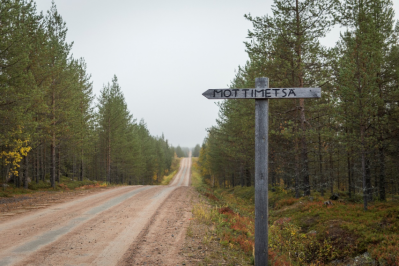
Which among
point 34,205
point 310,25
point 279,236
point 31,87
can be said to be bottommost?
point 279,236

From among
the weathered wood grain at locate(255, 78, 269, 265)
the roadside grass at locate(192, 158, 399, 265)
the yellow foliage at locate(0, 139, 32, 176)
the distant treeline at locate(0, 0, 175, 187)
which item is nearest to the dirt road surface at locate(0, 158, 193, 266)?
the roadside grass at locate(192, 158, 399, 265)

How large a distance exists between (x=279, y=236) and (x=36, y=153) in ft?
78.1

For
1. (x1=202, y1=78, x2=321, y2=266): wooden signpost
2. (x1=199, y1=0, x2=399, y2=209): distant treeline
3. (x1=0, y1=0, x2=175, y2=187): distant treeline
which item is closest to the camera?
(x1=202, y1=78, x2=321, y2=266): wooden signpost

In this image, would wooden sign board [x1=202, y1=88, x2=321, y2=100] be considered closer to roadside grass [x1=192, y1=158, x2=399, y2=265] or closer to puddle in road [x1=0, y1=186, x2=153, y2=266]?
roadside grass [x1=192, y1=158, x2=399, y2=265]

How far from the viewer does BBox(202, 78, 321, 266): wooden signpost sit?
5.14 meters

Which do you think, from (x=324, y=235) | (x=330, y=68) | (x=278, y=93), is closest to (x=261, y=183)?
(x=278, y=93)

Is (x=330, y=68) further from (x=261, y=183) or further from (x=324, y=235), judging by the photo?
(x=261, y=183)

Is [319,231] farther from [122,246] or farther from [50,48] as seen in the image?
[50,48]

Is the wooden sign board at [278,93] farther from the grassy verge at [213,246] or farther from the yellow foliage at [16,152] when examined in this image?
the yellow foliage at [16,152]

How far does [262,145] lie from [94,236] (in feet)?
19.2

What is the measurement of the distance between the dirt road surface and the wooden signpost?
2077mm

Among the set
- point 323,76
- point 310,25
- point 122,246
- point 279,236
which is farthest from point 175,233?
point 310,25

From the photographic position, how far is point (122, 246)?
6555 millimetres

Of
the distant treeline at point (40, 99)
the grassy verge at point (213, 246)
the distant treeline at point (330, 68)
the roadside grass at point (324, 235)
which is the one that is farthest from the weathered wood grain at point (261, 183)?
the distant treeline at point (40, 99)
